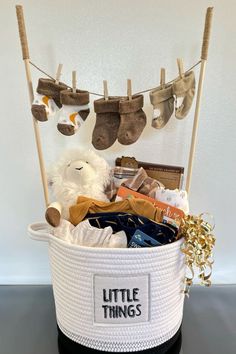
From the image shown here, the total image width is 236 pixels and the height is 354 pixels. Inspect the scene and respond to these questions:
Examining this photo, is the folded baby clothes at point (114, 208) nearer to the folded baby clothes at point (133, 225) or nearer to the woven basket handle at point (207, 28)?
the folded baby clothes at point (133, 225)

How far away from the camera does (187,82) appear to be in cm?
79

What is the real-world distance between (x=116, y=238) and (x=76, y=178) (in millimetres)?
180

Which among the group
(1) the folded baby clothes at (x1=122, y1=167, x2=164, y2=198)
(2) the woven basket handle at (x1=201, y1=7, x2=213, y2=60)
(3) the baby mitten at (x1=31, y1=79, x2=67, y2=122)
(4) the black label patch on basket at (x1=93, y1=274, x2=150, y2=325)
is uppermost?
(2) the woven basket handle at (x1=201, y1=7, x2=213, y2=60)

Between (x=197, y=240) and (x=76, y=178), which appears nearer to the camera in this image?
(x=197, y=240)


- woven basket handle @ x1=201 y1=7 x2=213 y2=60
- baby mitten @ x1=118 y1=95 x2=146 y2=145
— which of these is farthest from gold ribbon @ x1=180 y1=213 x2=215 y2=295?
woven basket handle @ x1=201 y1=7 x2=213 y2=60

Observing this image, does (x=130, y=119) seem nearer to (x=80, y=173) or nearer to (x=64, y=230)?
(x=80, y=173)

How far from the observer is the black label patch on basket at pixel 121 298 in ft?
2.18

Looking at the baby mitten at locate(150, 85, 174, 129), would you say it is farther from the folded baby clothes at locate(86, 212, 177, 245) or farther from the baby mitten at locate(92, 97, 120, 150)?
the folded baby clothes at locate(86, 212, 177, 245)

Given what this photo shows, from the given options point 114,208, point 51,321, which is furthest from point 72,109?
point 51,321

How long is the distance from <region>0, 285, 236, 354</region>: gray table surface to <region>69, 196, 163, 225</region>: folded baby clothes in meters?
0.29

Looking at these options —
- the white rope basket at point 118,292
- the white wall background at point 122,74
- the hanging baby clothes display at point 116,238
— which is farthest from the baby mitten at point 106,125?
the white rope basket at point 118,292

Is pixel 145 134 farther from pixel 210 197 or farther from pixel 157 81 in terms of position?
pixel 210 197

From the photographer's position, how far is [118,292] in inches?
26.2

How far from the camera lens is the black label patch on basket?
664 millimetres
